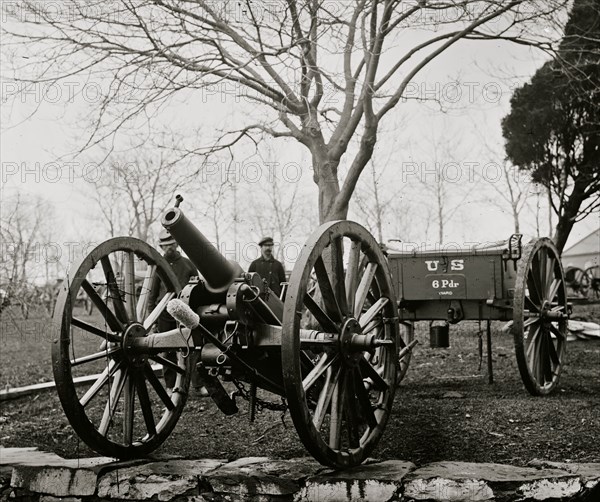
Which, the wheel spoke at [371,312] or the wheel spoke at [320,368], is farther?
the wheel spoke at [371,312]

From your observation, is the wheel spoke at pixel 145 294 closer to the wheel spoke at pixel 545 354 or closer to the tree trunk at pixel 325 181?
the wheel spoke at pixel 545 354

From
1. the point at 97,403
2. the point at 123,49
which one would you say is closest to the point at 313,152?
the point at 123,49

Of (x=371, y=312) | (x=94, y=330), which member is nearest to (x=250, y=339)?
(x=371, y=312)

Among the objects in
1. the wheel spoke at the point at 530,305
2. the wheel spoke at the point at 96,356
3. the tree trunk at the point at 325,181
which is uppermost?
the tree trunk at the point at 325,181

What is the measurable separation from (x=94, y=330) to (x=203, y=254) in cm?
96

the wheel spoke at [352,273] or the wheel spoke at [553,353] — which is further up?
the wheel spoke at [352,273]

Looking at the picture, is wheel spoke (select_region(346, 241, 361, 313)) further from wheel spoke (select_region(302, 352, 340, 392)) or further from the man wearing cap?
the man wearing cap

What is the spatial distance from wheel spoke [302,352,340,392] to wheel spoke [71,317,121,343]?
1396 millimetres

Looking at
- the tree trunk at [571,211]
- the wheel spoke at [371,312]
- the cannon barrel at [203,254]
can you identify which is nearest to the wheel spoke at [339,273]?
the wheel spoke at [371,312]

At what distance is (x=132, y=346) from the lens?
16.4 ft

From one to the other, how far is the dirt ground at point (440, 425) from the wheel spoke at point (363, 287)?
3.44 ft

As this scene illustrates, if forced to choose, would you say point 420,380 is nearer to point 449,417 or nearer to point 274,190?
point 449,417

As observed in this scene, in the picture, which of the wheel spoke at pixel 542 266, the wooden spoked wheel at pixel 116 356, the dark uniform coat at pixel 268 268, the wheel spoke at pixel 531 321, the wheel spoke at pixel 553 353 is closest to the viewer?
the wooden spoked wheel at pixel 116 356

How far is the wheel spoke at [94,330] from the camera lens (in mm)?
4805
